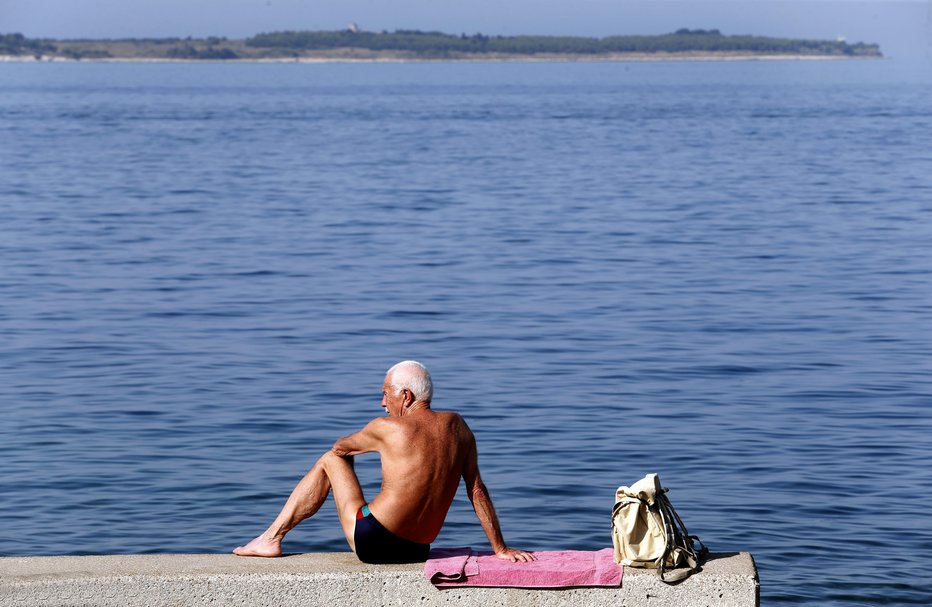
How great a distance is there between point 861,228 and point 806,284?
8.91 m

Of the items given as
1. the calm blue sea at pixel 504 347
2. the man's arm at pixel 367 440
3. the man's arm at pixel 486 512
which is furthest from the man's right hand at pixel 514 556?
the calm blue sea at pixel 504 347

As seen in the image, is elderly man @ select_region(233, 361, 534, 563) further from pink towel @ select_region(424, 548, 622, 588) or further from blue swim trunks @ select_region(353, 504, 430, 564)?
pink towel @ select_region(424, 548, 622, 588)

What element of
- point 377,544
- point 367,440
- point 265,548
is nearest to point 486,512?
point 377,544

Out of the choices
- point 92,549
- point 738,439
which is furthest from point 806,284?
point 92,549

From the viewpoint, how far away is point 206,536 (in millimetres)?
9539

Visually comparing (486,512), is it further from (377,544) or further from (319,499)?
(319,499)

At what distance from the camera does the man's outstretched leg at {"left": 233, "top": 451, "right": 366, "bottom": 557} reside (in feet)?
21.8

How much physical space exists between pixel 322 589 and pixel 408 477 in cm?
60

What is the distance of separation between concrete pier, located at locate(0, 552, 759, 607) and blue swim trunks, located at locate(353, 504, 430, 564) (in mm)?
91

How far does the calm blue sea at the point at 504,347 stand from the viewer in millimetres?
10023

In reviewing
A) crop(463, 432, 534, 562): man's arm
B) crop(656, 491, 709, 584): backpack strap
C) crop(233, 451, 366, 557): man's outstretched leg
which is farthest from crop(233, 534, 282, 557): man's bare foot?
crop(656, 491, 709, 584): backpack strap

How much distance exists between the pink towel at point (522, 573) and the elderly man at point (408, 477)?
5.0 inches

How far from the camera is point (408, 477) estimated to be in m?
6.54

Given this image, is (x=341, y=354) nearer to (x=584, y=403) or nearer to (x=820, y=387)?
(x=584, y=403)
